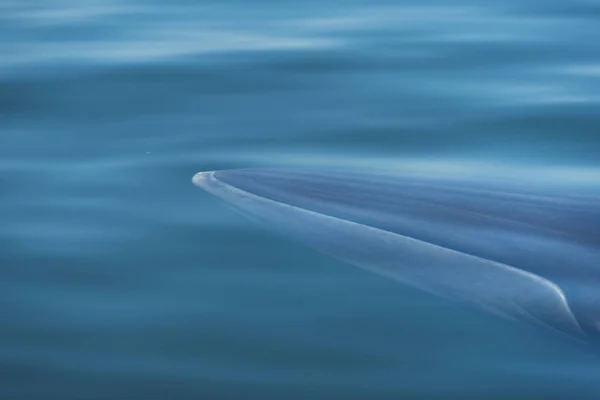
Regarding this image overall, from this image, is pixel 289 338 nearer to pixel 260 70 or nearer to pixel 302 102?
pixel 302 102

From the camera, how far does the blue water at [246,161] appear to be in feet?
12.5

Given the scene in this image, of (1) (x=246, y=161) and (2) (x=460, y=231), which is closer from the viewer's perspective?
(2) (x=460, y=231)

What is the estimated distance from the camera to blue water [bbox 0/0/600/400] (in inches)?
150

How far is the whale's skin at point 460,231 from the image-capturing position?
3.94 metres

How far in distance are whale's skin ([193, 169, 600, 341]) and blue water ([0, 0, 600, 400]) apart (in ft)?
0.25

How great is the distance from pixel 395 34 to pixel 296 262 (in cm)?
394

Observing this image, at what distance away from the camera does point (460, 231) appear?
4.31 metres

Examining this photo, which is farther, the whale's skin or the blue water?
the whale's skin

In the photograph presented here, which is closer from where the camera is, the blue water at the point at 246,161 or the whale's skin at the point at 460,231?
the blue water at the point at 246,161

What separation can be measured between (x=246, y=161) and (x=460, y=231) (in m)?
1.66

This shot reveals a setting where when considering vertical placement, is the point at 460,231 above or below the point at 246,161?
below

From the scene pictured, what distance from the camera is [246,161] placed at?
572 cm

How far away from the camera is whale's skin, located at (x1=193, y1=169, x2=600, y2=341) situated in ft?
12.9

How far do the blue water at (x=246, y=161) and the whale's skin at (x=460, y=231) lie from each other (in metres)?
0.08
